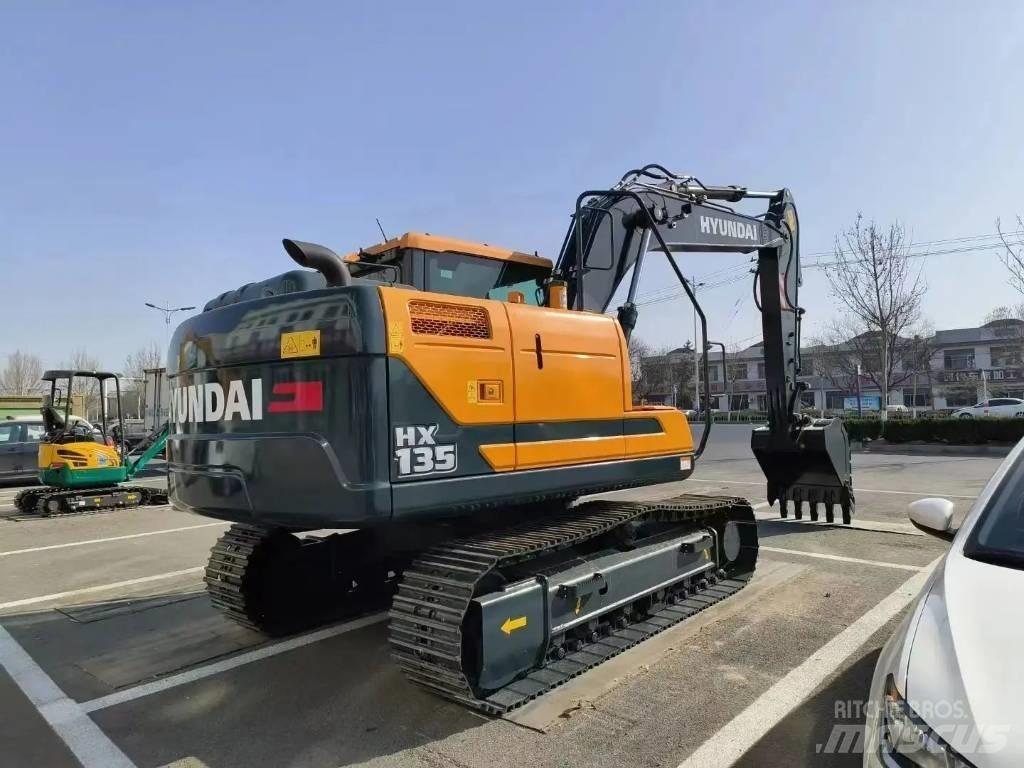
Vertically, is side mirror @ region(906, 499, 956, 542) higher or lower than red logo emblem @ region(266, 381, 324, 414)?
lower

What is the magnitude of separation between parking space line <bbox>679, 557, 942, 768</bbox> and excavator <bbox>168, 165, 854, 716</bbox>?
0.91 metres

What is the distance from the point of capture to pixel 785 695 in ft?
12.6

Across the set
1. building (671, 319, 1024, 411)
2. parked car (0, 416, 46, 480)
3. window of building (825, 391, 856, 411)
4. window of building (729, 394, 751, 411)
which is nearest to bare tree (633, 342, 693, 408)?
building (671, 319, 1024, 411)

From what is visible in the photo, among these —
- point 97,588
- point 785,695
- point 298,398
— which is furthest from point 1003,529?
point 97,588

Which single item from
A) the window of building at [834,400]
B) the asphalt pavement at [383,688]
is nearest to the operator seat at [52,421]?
the asphalt pavement at [383,688]

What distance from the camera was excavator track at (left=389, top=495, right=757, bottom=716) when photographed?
138 inches

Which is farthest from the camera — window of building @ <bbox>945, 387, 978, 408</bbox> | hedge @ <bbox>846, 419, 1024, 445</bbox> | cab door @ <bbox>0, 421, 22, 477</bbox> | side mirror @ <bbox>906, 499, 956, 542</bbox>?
window of building @ <bbox>945, 387, 978, 408</bbox>

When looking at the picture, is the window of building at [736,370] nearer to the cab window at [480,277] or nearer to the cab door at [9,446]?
the cab door at [9,446]

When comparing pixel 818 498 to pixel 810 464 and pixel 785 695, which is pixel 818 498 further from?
pixel 785 695

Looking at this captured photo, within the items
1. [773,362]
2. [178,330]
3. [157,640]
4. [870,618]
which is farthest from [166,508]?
[870,618]

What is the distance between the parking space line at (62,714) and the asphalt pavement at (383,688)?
0.5 inches

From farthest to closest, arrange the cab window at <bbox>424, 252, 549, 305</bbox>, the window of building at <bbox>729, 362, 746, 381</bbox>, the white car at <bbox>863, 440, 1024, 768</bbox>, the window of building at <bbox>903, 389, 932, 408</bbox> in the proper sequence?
the window of building at <bbox>903, 389, 932, 408</bbox>, the window of building at <bbox>729, 362, 746, 381</bbox>, the cab window at <bbox>424, 252, 549, 305</bbox>, the white car at <bbox>863, 440, 1024, 768</bbox>

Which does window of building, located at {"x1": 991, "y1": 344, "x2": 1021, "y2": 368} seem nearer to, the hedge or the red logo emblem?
the hedge

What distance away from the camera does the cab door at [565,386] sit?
420 cm
